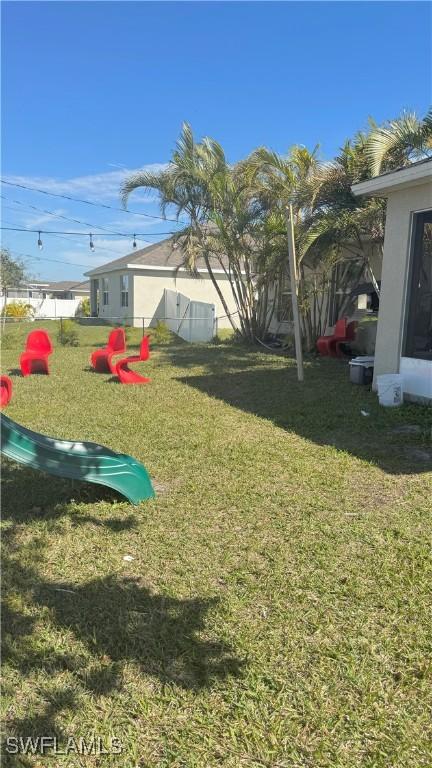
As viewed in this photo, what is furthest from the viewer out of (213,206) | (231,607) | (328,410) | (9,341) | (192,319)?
(192,319)

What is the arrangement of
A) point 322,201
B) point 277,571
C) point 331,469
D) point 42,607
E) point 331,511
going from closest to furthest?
1. point 42,607
2. point 277,571
3. point 331,511
4. point 331,469
5. point 322,201

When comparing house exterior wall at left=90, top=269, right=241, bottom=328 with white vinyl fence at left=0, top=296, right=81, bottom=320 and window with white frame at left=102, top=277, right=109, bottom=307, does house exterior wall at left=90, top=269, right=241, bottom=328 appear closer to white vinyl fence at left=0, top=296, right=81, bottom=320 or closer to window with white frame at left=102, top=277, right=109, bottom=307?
window with white frame at left=102, top=277, right=109, bottom=307

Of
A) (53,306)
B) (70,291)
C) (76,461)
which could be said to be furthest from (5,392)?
(70,291)

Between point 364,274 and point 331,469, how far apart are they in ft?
31.4

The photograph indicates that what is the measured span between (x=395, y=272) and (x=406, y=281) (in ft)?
0.95

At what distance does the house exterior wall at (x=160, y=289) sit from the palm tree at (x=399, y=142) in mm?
14081

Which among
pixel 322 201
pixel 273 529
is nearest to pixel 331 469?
pixel 273 529

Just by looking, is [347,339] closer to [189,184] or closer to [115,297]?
[189,184]

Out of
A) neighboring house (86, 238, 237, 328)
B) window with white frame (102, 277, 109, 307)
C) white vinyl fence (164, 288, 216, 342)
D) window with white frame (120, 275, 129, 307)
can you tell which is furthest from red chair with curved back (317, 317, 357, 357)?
window with white frame (102, 277, 109, 307)

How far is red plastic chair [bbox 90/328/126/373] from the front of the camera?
11.3 m

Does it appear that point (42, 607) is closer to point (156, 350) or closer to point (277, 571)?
point (277, 571)

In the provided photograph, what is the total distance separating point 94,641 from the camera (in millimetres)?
2604

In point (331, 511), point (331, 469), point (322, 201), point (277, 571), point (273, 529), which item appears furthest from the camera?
point (322, 201)

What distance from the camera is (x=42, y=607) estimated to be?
9.50 feet
